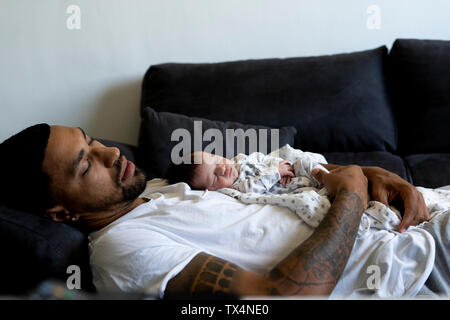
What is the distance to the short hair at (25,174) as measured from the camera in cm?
106

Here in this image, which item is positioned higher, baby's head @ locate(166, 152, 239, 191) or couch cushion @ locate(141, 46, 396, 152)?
couch cushion @ locate(141, 46, 396, 152)

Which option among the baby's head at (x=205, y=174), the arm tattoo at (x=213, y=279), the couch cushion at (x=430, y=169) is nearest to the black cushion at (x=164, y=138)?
the baby's head at (x=205, y=174)

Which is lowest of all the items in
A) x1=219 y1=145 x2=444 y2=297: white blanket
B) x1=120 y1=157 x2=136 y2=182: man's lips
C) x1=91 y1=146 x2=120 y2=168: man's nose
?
x1=219 y1=145 x2=444 y2=297: white blanket

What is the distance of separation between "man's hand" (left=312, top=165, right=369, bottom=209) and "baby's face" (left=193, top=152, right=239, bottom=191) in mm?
360

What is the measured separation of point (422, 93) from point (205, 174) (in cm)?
123

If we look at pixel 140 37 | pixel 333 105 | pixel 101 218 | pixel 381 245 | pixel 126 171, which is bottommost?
pixel 381 245

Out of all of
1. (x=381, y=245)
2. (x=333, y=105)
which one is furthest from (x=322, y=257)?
(x=333, y=105)

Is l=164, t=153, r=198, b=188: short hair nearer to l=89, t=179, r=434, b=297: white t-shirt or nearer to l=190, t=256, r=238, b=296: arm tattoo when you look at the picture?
l=89, t=179, r=434, b=297: white t-shirt

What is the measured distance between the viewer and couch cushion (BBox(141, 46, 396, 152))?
184 cm

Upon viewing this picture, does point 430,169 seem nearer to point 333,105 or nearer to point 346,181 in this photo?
point 333,105

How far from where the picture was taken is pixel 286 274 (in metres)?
0.91

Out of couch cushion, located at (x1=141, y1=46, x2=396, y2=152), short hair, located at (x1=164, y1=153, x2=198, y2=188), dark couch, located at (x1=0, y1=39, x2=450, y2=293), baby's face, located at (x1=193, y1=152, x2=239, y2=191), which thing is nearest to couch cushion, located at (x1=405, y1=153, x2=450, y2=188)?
dark couch, located at (x1=0, y1=39, x2=450, y2=293)

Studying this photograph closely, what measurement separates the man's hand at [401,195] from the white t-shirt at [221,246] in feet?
0.24
